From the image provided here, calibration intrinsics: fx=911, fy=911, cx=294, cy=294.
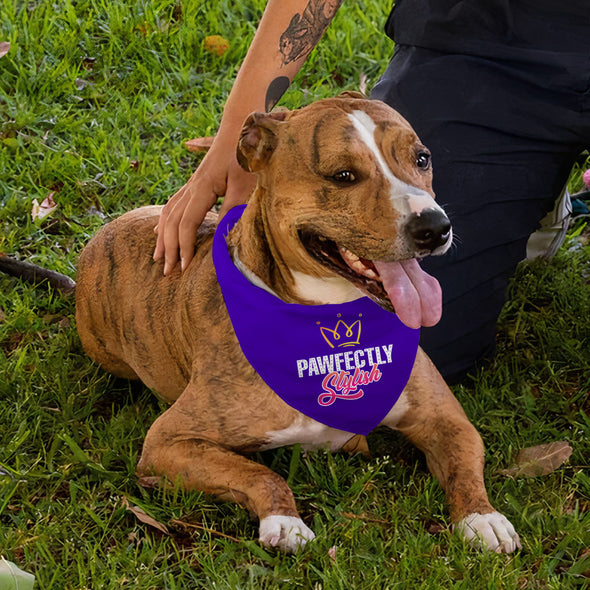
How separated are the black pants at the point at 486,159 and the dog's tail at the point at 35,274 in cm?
165

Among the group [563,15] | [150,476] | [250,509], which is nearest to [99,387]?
[150,476]

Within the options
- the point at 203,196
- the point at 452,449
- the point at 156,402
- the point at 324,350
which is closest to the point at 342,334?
the point at 324,350

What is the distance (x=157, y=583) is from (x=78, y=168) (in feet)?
9.23

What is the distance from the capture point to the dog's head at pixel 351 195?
257 centimetres

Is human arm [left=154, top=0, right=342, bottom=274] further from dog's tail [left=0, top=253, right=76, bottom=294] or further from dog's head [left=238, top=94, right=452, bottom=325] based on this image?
dog's tail [left=0, top=253, right=76, bottom=294]

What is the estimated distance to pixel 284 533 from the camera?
2.70 meters

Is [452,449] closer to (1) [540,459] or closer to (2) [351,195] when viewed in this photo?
(1) [540,459]

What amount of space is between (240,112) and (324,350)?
0.93m

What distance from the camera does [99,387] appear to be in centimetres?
369

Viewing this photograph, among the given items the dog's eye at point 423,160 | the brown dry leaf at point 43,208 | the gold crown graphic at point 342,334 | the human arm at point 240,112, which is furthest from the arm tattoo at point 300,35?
the brown dry leaf at point 43,208

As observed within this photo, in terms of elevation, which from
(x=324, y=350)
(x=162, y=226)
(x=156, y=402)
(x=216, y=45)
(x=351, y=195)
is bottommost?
(x=156, y=402)

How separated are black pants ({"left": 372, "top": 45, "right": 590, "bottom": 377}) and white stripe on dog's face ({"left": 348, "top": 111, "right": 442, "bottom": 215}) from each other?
110 centimetres

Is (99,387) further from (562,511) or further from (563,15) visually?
(563,15)

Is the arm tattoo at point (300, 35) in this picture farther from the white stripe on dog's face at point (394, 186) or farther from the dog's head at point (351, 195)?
the white stripe on dog's face at point (394, 186)
